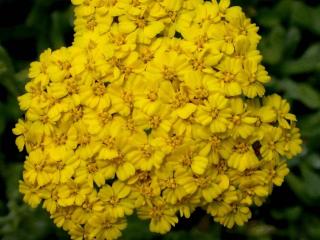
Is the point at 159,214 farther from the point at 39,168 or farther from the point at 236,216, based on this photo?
the point at 39,168

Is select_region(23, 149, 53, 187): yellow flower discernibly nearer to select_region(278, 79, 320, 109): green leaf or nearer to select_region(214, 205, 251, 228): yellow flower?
select_region(214, 205, 251, 228): yellow flower

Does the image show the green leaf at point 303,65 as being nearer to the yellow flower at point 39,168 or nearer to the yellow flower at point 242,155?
the yellow flower at point 242,155

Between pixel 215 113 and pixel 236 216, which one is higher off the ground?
pixel 215 113

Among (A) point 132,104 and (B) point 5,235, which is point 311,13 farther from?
(B) point 5,235

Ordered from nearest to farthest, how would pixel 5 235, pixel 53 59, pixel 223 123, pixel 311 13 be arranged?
pixel 223 123
pixel 53 59
pixel 5 235
pixel 311 13

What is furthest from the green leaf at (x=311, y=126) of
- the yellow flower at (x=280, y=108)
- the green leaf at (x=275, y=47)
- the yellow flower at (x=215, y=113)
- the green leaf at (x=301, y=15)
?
the yellow flower at (x=215, y=113)

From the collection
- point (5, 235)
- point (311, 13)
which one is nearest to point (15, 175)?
point (5, 235)

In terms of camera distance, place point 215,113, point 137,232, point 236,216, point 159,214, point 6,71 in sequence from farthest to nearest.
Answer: point 137,232
point 6,71
point 236,216
point 159,214
point 215,113

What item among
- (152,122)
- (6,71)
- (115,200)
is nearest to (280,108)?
(152,122)

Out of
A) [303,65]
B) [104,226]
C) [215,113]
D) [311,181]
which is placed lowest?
[311,181]
